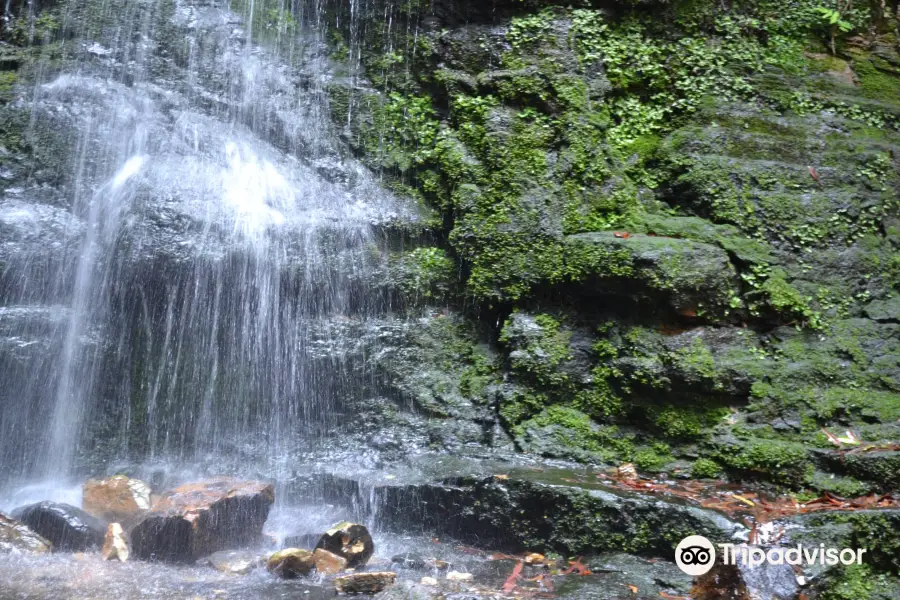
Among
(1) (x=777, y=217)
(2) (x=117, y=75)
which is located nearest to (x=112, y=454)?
(2) (x=117, y=75)

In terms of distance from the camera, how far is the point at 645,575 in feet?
13.5

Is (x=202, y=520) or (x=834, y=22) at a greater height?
(x=834, y=22)

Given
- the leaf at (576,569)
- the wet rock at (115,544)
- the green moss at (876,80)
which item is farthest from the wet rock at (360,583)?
the green moss at (876,80)

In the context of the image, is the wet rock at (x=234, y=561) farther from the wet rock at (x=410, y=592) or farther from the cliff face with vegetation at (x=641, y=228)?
the cliff face with vegetation at (x=641, y=228)

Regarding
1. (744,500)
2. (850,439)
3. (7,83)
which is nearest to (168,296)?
(7,83)

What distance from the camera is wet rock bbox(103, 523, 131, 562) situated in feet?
13.9

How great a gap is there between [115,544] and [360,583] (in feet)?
5.33

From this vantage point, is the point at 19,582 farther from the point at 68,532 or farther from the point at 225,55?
the point at 225,55

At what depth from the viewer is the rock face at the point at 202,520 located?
13.9ft

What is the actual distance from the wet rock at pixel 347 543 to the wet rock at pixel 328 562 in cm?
3

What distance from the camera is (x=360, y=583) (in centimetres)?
384

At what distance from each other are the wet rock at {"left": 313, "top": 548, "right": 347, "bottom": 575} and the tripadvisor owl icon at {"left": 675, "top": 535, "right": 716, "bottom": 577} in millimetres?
2027

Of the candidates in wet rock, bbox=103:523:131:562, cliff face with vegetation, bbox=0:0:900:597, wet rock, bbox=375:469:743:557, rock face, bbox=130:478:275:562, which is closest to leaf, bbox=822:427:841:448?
cliff face with vegetation, bbox=0:0:900:597

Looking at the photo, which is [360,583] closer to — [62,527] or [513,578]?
[513,578]
